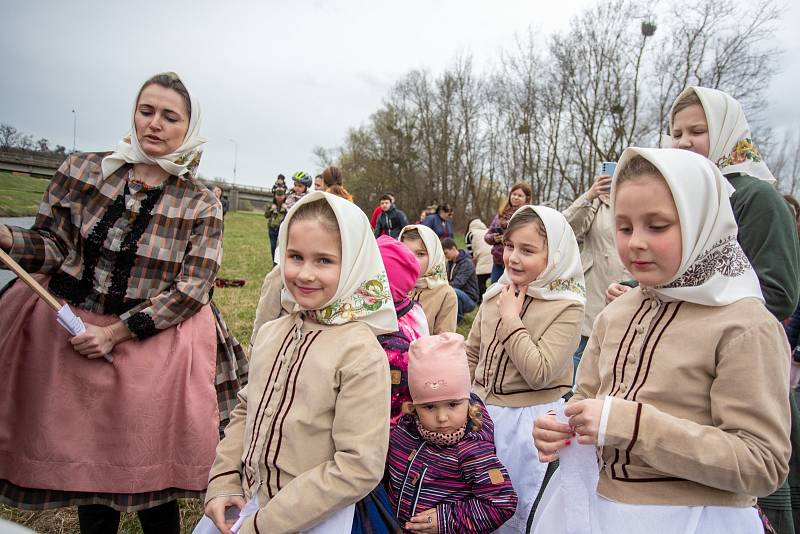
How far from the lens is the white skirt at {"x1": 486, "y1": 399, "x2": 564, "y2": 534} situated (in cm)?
238

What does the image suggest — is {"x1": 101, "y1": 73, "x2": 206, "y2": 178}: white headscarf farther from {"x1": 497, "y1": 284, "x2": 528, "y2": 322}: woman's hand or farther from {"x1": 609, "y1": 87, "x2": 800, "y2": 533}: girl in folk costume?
{"x1": 609, "y1": 87, "x2": 800, "y2": 533}: girl in folk costume

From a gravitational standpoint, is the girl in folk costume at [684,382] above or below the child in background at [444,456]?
above

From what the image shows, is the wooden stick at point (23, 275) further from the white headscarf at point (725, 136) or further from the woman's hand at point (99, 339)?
the white headscarf at point (725, 136)

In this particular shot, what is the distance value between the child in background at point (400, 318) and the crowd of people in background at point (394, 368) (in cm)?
1

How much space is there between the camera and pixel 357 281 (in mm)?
1846

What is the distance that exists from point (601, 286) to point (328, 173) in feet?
12.2

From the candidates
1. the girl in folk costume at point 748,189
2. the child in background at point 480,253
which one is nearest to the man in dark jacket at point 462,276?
the child in background at point 480,253

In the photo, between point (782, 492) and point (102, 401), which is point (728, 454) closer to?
point (782, 492)

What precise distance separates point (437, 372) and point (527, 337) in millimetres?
656

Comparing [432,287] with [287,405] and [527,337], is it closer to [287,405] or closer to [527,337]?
[527,337]

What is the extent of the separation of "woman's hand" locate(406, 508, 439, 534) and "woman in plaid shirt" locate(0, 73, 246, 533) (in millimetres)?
941

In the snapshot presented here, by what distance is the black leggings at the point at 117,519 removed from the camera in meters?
2.20

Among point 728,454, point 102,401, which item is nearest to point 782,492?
point 728,454

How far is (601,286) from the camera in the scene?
413cm
